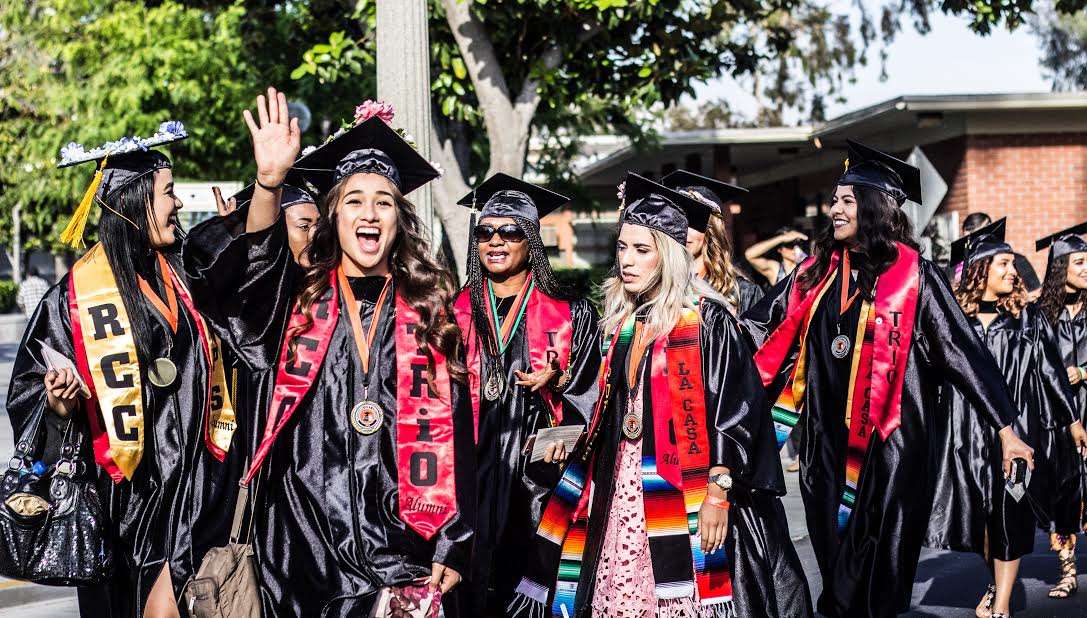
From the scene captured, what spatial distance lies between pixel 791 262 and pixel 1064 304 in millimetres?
4411

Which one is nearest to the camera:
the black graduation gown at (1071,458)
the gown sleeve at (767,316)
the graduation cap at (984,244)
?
the gown sleeve at (767,316)

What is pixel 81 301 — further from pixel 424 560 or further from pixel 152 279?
pixel 424 560

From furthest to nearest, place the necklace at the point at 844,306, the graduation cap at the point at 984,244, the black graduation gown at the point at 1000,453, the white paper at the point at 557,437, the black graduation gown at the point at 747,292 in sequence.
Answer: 1. the black graduation gown at the point at 747,292
2. the graduation cap at the point at 984,244
3. the black graduation gown at the point at 1000,453
4. the necklace at the point at 844,306
5. the white paper at the point at 557,437

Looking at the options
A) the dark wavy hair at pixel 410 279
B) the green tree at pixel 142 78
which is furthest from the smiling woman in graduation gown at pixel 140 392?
the green tree at pixel 142 78

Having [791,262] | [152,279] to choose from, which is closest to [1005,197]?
[791,262]

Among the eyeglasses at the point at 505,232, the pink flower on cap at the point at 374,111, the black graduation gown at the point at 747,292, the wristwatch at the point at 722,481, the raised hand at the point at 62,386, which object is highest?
the pink flower on cap at the point at 374,111

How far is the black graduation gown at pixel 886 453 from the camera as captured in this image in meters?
5.40

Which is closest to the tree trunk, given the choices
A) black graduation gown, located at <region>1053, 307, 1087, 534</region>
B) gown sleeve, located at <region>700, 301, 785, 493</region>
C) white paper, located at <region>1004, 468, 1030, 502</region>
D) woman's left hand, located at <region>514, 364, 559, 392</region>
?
black graduation gown, located at <region>1053, 307, 1087, 534</region>

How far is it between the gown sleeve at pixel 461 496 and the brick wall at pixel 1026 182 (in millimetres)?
16375

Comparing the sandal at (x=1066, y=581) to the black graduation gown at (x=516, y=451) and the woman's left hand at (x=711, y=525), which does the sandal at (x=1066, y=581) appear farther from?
the woman's left hand at (x=711, y=525)

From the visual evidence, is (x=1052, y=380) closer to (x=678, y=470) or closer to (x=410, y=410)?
(x=678, y=470)

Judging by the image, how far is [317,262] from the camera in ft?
13.7

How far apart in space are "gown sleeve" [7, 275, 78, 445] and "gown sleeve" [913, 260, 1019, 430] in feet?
11.0

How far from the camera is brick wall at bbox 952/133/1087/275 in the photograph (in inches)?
757
